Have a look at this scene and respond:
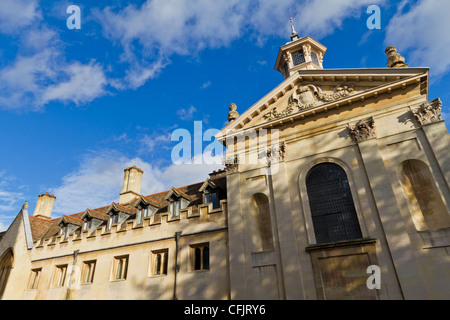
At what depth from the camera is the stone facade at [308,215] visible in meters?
14.1

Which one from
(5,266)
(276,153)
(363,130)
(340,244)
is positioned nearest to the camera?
(340,244)

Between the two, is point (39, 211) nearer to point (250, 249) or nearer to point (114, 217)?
point (114, 217)

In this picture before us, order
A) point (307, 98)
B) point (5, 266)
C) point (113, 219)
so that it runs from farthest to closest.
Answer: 1. point (5, 266)
2. point (113, 219)
3. point (307, 98)

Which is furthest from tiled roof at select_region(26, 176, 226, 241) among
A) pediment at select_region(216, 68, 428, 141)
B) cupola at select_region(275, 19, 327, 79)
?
cupola at select_region(275, 19, 327, 79)

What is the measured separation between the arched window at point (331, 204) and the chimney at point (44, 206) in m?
34.9

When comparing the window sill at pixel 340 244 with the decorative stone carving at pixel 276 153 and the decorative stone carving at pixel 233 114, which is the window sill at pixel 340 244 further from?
the decorative stone carving at pixel 233 114

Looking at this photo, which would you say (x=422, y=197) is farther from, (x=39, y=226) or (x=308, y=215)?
(x=39, y=226)

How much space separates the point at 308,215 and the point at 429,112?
8540mm

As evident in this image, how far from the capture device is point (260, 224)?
722 inches

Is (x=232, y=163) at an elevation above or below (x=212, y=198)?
above

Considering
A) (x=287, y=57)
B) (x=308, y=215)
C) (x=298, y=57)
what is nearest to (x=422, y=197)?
(x=308, y=215)

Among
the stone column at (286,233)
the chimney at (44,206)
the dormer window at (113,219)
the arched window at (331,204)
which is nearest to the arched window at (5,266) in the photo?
the chimney at (44,206)
